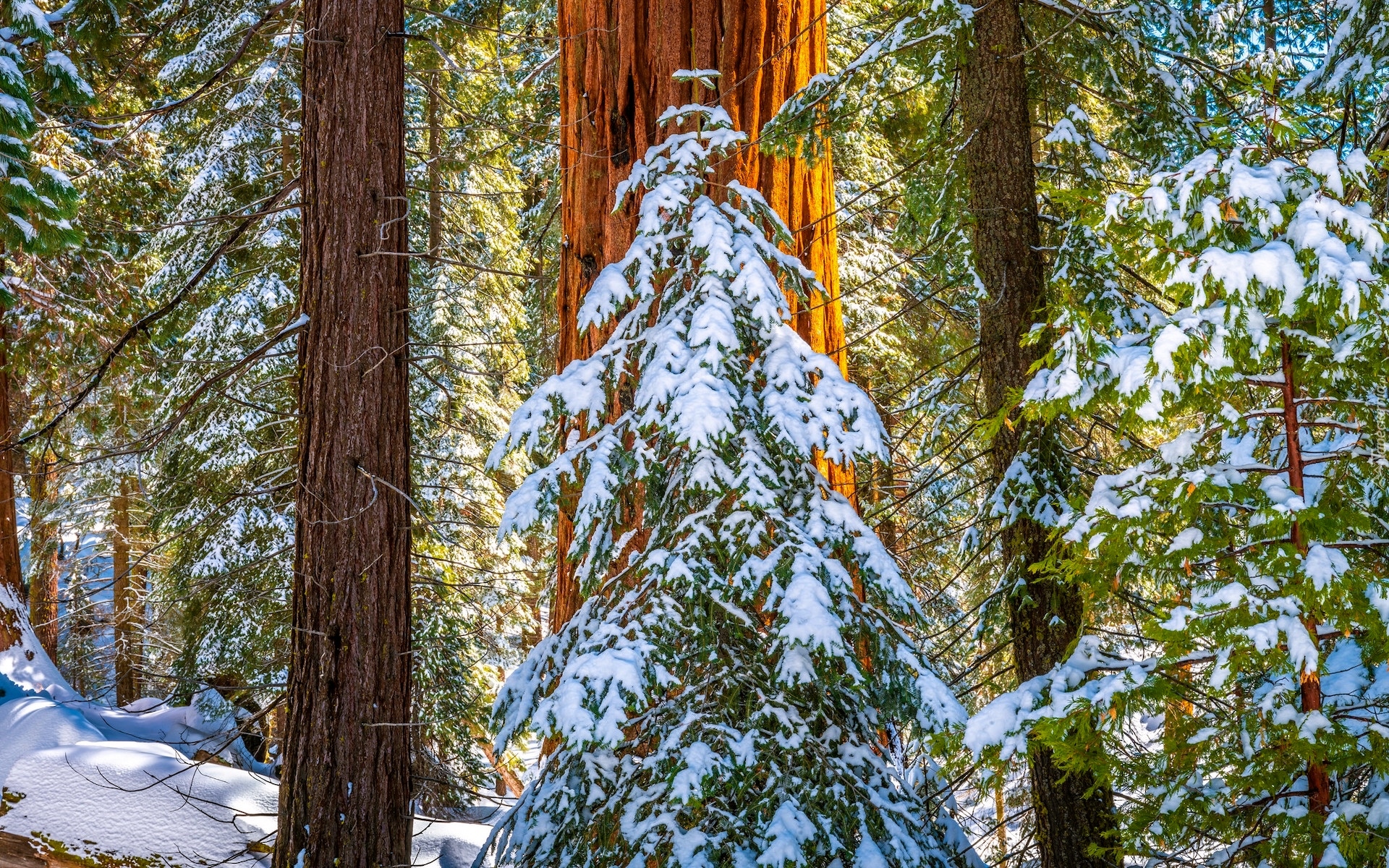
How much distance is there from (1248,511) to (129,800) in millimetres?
7123

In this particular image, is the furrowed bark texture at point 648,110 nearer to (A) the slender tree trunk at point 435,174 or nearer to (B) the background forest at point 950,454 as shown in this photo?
(B) the background forest at point 950,454

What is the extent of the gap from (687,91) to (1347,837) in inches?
121

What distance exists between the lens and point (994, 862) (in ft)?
18.9

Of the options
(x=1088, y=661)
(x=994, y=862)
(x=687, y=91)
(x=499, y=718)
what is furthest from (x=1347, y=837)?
(x=994, y=862)

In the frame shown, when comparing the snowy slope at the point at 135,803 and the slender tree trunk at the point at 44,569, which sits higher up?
the slender tree trunk at the point at 44,569

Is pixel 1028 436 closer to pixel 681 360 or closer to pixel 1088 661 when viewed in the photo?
pixel 1088 661

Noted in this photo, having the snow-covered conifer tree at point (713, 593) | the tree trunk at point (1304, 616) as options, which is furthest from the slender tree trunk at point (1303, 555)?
the snow-covered conifer tree at point (713, 593)

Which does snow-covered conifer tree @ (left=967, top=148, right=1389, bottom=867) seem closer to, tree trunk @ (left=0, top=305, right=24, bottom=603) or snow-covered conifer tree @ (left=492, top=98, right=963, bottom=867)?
snow-covered conifer tree @ (left=492, top=98, right=963, bottom=867)

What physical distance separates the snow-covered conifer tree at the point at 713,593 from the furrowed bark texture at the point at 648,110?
1.20ft

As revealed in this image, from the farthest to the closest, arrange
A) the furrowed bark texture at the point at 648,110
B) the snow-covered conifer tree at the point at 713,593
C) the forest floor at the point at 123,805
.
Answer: the forest floor at the point at 123,805, the furrowed bark texture at the point at 648,110, the snow-covered conifer tree at the point at 713,593

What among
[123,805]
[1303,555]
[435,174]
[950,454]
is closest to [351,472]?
[950,454]

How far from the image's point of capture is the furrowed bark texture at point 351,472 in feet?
14.4

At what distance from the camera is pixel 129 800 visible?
6.41m

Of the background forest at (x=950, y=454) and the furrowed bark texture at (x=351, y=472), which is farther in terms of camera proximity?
the furrowed bark texture at (x=351, y=472)
